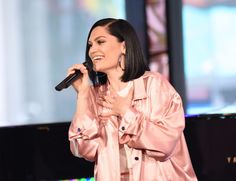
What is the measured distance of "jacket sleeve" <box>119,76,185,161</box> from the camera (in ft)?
4.95

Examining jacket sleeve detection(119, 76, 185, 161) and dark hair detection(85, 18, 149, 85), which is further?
dark hair detection(85, 18, 149, 85)

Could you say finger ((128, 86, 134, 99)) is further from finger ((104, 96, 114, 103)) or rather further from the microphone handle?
the microphone handle

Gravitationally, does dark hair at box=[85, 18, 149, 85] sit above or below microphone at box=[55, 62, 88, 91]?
above

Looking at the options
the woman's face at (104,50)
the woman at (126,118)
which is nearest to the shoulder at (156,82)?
the woman at (126,118)

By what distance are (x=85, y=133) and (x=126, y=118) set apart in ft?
0.55

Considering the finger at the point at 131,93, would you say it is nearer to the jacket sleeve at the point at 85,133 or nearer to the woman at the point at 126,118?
the woman at the point at 126,118

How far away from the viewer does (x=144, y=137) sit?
1.51m

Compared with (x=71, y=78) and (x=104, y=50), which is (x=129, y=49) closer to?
(x=104, y=50)

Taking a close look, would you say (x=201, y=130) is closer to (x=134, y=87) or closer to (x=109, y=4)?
(x=134, y=87)

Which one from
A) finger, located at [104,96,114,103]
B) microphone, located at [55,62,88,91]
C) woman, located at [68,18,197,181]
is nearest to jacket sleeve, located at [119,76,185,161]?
woman, located at [68,18,197,181]

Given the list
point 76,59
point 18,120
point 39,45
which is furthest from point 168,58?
point 18,120

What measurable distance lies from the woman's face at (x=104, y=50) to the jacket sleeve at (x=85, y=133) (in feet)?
0.44

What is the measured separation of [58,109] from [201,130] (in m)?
0.78

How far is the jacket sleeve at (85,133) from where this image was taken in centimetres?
159
